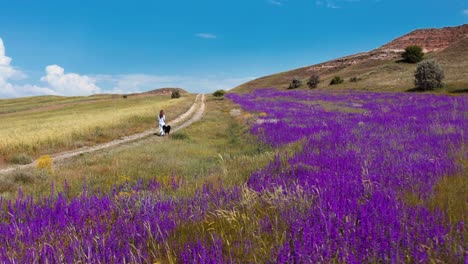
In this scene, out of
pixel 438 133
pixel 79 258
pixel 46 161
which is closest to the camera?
pixel 79 258

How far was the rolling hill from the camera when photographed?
1890 inches

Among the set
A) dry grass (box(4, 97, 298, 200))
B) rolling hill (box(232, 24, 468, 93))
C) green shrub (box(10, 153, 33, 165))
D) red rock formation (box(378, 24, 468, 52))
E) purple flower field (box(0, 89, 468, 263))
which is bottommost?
green shrub (box(10, 153, 33, 165))

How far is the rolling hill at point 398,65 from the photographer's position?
4800 centimetres

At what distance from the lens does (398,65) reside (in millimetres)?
76000

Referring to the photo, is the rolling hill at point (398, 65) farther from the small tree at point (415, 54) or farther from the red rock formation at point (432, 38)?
the small tree at point (415, 54)

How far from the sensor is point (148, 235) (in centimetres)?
293

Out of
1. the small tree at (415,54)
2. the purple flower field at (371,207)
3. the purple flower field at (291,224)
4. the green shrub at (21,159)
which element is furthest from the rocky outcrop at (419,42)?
the purple flower field at (291,224)

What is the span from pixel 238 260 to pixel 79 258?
4.28 ft

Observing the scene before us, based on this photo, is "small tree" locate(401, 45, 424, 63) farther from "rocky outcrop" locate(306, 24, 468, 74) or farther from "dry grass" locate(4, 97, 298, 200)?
"dry grass" locate(4, 97, 298, 200)

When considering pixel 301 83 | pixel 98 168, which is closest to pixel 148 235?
pixel 98 168

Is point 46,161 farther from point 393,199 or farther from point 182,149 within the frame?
point 393,199

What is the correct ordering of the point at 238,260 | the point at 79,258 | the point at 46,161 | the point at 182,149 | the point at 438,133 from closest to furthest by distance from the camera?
the point at 238,260
the point at 79,258
the point at 438,133
the point at 46,161
the point at 182,149

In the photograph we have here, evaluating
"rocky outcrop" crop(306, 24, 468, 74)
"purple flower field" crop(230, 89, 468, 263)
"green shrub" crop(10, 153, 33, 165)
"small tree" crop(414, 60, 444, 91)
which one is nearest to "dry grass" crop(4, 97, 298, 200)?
"purple flower field" crop(230, 89, 468, 263)

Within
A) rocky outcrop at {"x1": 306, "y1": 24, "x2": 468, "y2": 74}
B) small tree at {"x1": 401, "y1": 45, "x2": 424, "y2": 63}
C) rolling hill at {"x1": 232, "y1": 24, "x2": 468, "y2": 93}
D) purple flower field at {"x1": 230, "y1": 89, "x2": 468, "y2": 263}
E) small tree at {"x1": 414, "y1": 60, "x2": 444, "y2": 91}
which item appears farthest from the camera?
rocky outcrop at {"x1": 306, "y1": 24, "x2": 468, "y2": 74}
